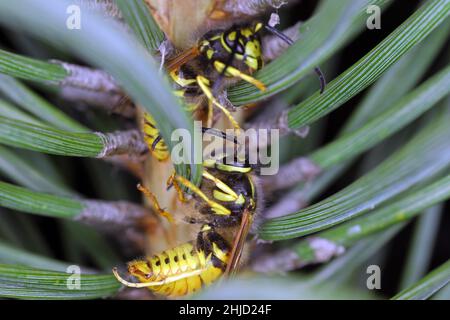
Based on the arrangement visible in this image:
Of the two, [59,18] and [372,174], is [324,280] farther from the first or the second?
[59,18]

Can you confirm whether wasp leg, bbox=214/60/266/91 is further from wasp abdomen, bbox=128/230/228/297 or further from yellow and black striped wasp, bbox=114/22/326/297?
wasp abdomen, bbox=128/230/228/297

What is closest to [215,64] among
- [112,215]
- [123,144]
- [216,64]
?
[216,64]

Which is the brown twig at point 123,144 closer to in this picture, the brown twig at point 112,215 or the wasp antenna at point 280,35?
the brown twig at point 112,215

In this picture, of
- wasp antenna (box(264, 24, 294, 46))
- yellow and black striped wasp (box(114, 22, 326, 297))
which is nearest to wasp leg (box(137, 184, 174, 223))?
yellow and black striped wasp (box(114, 22, 326, 297))

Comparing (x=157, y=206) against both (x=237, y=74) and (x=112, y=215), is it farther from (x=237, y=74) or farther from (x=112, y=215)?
(x=237, y=74)

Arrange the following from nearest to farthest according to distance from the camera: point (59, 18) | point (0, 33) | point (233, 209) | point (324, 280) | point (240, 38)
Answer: point (59, 18)
point (240, 38)
point (233, 209)
point (324, 280)
point (0, 33)

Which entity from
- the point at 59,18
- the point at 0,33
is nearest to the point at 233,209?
the point at 59,18
